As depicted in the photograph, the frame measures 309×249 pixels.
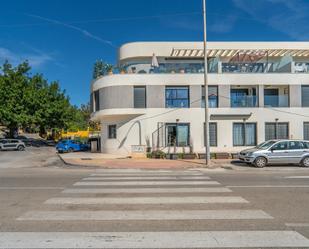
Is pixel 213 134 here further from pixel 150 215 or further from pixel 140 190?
pixel 150 215

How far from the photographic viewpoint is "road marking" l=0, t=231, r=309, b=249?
5.35 meters

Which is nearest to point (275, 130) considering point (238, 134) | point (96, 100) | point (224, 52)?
point (238, 134)

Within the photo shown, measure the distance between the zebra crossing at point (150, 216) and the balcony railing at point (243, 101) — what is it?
53.1ft

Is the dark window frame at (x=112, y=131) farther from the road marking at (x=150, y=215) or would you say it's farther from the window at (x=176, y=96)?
the road marking at (x=150, y=215)

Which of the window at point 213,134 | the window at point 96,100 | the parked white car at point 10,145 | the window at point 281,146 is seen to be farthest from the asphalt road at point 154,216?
the parked white car at point 10,145

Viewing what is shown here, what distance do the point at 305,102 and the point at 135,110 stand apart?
13889 mm

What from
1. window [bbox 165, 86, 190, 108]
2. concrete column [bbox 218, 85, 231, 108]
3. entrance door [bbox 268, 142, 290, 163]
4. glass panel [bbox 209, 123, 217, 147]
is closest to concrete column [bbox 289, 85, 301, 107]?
concrete column [bbox 218, 85, 231, 108]

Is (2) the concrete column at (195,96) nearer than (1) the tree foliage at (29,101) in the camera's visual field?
Yes

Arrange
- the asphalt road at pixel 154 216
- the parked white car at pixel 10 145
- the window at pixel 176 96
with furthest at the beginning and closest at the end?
the parked white car at pixel 10 145
the window at pixel 176 96
the asphalt road at pixel 154 216

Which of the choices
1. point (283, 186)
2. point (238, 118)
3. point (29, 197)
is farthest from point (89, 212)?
point (238, 118)

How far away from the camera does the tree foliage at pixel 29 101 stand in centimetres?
4206

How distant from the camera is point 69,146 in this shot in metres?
34.1

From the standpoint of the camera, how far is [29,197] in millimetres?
9430

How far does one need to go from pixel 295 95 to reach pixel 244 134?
525 centimetres
